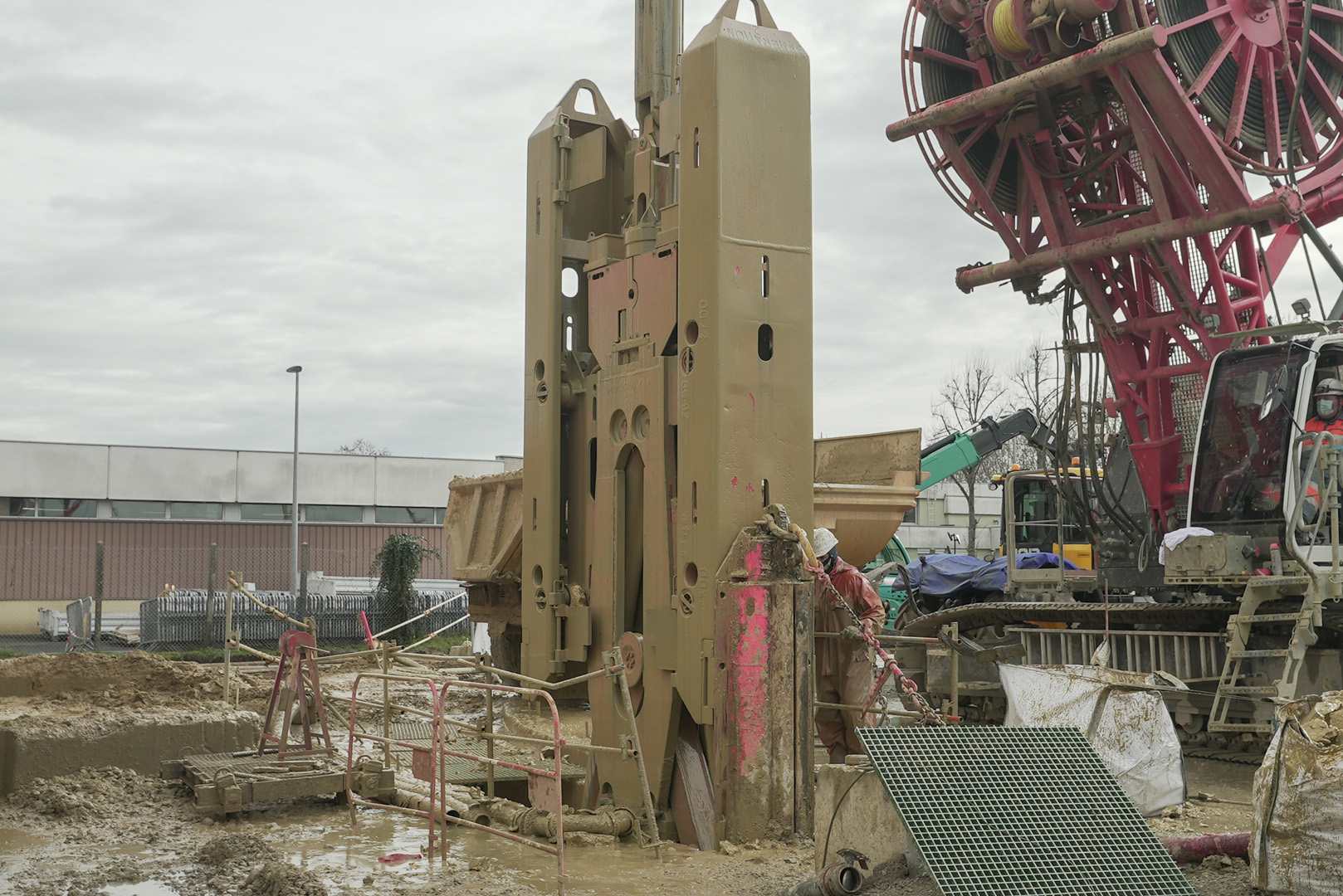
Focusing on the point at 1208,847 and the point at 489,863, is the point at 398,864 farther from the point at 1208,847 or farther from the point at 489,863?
the point at 1208,847

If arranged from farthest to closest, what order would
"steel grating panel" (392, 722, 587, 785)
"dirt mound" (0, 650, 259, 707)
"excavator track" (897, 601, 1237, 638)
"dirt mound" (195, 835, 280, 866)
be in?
1. "excavator track" (897, 601, 1237, 638)
2. "dirt mound" (0, 650, 259, 707)
3. "steel grating panel" (392, 722, 587, 785)
4. "dirt mound" (195, 835, 280, 866)

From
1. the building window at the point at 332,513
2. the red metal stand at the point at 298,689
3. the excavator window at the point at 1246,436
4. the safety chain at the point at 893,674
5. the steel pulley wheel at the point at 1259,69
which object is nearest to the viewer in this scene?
the safety chain at the point at 893,674

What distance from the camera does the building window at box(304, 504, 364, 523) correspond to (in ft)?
124

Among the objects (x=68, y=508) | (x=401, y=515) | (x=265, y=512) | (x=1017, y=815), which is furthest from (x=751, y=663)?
(x=68, y=508)

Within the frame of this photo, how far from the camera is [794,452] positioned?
6.85 metres

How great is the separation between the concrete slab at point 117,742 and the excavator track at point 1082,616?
21.6 feet

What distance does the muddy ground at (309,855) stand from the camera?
5.64 meters

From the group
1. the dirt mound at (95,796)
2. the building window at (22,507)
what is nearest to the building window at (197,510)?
the building window at (22,507)

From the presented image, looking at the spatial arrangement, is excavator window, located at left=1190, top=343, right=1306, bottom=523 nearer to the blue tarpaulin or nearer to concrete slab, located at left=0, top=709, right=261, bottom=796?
the blue tarpaulin

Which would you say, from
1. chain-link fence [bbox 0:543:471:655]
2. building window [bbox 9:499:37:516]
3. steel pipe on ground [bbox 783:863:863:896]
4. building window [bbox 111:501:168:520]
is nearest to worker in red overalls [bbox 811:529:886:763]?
steel pipe on ground [bbox 783:863:863:896]

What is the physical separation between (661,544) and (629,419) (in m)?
0.82

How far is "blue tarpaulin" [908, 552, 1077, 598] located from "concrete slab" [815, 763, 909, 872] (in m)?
9.44

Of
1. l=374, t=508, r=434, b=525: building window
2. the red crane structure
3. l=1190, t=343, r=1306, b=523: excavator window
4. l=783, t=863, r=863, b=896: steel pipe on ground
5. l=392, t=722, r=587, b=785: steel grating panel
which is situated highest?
the red crane structure

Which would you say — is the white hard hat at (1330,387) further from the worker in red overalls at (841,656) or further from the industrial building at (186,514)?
the industrial building at (186,514)
